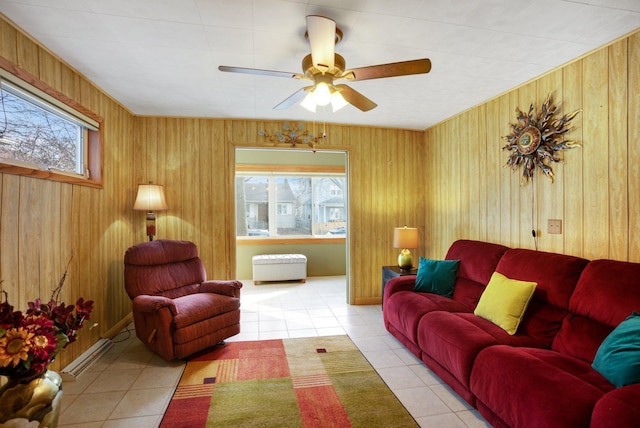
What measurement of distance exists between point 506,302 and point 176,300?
9.47 ft

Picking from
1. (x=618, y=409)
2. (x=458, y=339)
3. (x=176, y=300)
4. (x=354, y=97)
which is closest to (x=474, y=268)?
(x=458, y=339)

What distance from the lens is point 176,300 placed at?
294cm

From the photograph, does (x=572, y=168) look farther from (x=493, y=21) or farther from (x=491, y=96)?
(x=493, y=21)

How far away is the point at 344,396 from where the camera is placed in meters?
2.20

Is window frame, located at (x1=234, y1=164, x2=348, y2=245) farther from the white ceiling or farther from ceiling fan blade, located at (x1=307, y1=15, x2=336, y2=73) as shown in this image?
ceiling fan blade, located at (x1=307, y1=15, x2=336, y2=73)

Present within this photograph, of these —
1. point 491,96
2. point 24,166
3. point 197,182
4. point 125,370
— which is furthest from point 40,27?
point 491,96

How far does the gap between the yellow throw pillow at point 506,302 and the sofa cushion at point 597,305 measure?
0.80ft

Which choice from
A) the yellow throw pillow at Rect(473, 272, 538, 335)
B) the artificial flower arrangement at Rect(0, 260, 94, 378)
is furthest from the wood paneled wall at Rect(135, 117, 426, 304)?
the artificial flower arrangement at Rect(0, 260, 94, 378)

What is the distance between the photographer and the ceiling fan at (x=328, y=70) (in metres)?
1.65

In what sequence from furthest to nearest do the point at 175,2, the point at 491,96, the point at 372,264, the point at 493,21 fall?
the point at 372,264 < the point at 491,96 < the point at 493,21 < the point at 175,2

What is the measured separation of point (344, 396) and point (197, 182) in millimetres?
3052

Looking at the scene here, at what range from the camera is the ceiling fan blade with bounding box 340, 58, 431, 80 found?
5.69ft

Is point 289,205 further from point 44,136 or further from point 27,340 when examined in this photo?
point 27,340

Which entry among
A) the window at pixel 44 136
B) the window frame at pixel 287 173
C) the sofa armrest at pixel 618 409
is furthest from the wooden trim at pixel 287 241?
the sofa armrest at pixel 618 409
